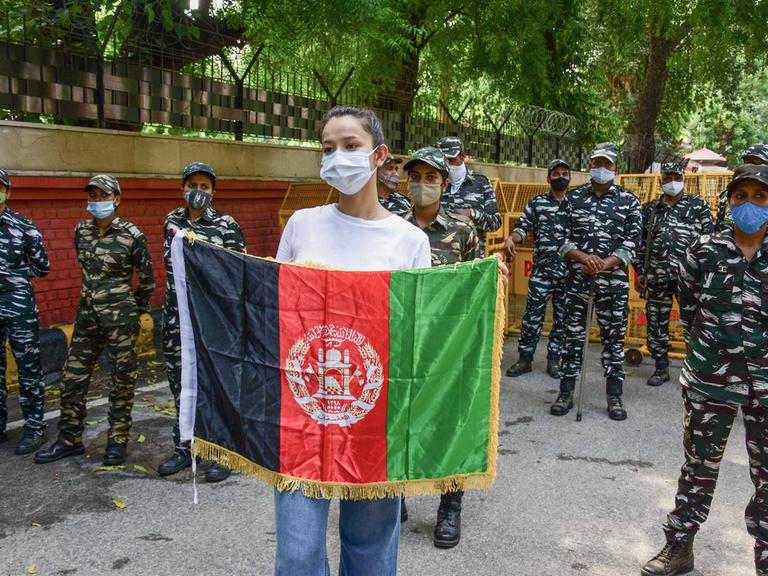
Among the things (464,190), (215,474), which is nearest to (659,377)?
(464,190)

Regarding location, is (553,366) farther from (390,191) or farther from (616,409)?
(390,191)

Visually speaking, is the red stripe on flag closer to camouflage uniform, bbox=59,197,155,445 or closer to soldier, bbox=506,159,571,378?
camouflage uniform, bbox=59,197,155,445

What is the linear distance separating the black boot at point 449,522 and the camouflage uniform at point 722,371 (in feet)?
3.59

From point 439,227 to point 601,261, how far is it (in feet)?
8.01

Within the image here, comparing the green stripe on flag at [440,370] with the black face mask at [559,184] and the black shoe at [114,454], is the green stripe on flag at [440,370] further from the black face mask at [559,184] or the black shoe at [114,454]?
the black face mask at [559,184]

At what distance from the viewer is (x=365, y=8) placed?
7.73 meters

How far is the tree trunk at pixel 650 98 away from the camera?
50.4ft

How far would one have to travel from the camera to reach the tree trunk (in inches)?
605

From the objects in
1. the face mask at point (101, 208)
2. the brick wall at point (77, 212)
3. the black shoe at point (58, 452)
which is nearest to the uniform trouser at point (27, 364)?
the black shoe at point (58, 452)

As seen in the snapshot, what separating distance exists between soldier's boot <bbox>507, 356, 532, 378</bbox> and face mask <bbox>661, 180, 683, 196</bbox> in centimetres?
220

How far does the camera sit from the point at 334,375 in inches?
98.8

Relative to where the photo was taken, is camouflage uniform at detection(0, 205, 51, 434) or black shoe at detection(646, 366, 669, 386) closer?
camouflage uniform at detection(0, 205, 51, 434)

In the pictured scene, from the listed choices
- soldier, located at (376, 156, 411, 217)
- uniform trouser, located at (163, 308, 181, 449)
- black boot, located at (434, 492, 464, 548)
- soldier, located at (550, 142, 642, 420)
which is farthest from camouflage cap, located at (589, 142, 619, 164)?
uniform trouser, located at (163, 308, 181, 449)

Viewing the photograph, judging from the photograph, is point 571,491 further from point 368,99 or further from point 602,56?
point 602,56
